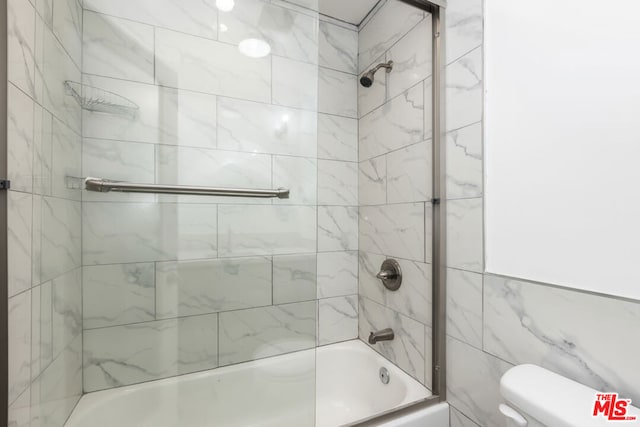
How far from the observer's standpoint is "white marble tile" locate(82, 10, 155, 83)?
3.05 feet

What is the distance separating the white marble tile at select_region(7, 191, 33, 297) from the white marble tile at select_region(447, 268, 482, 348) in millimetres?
1355

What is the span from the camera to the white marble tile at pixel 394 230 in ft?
4.23

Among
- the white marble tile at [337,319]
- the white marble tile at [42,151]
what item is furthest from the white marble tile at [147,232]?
the white marble tile at [337,319]

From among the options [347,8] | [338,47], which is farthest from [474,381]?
[347,8]

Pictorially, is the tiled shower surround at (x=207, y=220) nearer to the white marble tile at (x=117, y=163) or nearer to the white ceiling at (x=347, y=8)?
the white marble tile at (x=117, y=163)

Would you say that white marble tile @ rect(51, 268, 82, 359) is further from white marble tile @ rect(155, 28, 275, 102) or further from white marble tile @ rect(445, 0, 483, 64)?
white marble tile @ rect(445, 0, 483, 64)

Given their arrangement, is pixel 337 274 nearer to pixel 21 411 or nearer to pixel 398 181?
pixel 398 181

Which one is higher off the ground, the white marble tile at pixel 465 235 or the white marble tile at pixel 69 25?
the white marble tile at pixel 69 25

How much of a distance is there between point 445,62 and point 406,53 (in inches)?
11.5

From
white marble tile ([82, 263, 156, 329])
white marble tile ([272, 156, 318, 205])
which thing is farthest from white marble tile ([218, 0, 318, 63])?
white marble tile ([82, 263, 156, 329])

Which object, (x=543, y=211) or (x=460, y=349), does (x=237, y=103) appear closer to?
(x=543, y=211)

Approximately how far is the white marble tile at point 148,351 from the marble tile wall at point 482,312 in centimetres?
97

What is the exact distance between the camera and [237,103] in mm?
1105

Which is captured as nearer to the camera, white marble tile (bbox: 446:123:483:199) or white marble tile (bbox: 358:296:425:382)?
white marble tile (bbox: 446:123:483:199)
